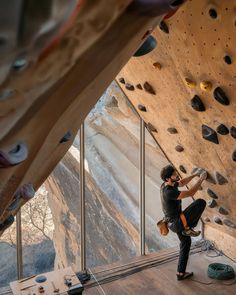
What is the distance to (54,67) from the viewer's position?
0.82 metres

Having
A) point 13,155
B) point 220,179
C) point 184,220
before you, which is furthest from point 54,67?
point 184,220

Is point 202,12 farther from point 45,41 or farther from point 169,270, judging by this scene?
point 169,270

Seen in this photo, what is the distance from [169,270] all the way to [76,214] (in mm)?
5389

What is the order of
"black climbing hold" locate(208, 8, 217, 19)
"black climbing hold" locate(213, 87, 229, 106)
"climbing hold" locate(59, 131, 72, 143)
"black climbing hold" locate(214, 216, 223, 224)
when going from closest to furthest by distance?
1. "climbing hold" locate(59, 131, 72, 143)
2. "black climbing hold" locate(208, 8, 217, 19)
3. "black climbing hold" locate(213, 87, 229, 106)
4. "black climbing hold" locate(214, 216, 223, 224)

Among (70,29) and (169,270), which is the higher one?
(70,29)

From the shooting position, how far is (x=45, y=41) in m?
0.71

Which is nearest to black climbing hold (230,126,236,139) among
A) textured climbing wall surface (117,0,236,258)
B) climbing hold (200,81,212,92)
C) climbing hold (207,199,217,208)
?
textured climbing wall surface (117,0,236,258)

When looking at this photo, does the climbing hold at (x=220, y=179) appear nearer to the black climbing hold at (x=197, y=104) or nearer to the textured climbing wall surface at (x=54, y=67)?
the black climbing hold at (x=197, y=104)

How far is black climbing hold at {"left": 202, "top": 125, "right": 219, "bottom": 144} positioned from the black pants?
2.78 ft

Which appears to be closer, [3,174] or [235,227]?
[3,174]

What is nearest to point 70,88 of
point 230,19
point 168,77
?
point 230,19

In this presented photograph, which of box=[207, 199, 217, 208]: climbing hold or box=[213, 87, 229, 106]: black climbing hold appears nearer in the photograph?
box=[213, 87, 229, 106]: black climbing hold

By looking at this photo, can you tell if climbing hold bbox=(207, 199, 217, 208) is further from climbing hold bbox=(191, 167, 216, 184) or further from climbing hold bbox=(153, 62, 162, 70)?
climbing hold bbox=(153, 62, 162, 70)

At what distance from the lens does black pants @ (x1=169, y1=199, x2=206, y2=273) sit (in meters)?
3.63
